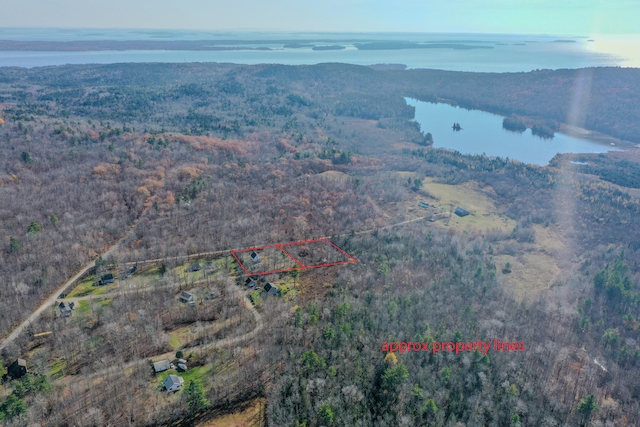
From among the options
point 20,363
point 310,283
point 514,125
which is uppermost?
point 514,125

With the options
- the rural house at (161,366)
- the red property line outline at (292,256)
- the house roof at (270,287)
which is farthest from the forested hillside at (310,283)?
the red property line outline at (292,256)

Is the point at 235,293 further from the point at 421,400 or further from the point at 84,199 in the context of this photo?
the point at 84,199

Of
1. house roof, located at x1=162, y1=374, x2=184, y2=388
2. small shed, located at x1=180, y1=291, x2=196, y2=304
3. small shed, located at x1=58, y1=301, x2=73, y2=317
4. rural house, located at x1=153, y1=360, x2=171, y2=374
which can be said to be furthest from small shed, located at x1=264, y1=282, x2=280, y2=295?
small shed, located at x1=58, y1=301, x2=73, y2=317

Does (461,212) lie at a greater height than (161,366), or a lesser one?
greater

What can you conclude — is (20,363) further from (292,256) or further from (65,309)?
(292,256)

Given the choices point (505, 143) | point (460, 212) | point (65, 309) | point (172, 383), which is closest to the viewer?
point (172, 383)

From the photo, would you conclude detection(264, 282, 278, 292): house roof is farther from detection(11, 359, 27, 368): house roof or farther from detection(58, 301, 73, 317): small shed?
detection(11, 359, 27, 368): house roof

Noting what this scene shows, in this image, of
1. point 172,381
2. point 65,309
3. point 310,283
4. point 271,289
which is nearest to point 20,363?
point 65,309
